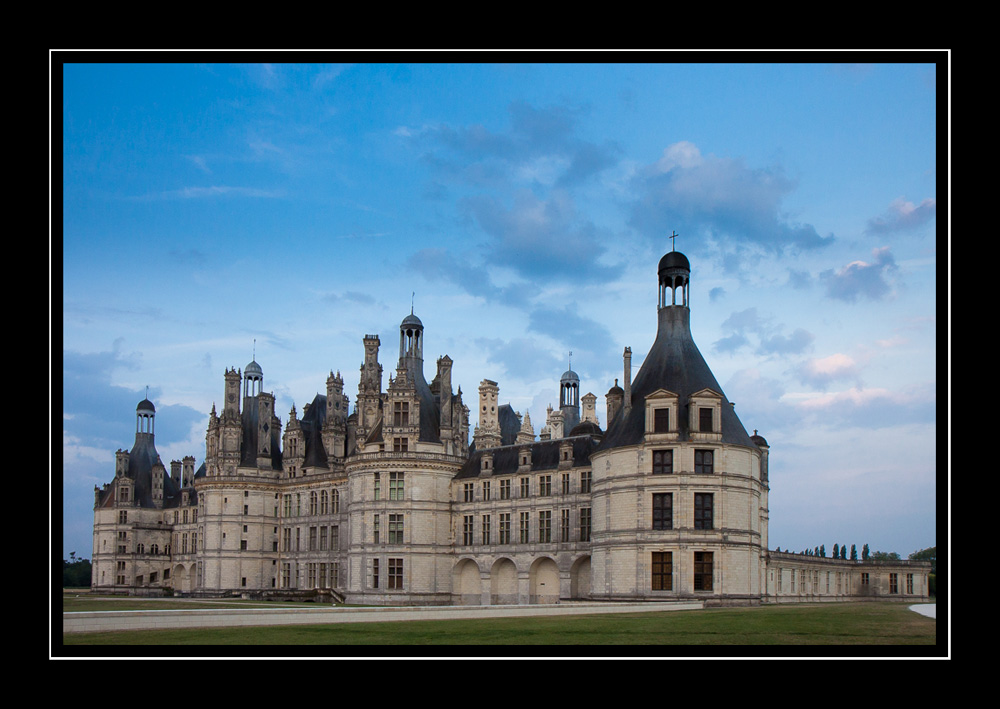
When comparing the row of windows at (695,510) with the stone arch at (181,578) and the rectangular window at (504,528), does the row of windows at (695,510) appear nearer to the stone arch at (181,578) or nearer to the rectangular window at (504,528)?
the rectangular window at (504,528)

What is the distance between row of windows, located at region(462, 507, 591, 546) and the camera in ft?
186

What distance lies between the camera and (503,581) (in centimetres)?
6203

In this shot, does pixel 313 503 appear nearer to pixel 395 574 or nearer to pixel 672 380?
pixel 395 574

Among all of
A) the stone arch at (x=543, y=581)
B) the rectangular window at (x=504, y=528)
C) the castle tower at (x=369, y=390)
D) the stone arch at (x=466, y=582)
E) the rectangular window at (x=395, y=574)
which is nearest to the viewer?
the stone arch at (x=543, y=581)

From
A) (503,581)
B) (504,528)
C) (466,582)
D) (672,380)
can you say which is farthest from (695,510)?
(466,582)

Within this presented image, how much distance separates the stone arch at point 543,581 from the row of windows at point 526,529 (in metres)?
1.36

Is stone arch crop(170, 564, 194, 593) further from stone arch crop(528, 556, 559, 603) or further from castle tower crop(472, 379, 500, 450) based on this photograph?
stone arch crop(528, 556, 559, 603)

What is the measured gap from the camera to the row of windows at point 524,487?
188 feet

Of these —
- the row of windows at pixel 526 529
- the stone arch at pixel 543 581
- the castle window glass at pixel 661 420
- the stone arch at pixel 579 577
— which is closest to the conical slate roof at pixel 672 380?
the castle window glass at pixel 661 420

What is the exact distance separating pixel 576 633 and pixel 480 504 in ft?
117

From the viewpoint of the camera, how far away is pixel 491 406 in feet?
258
